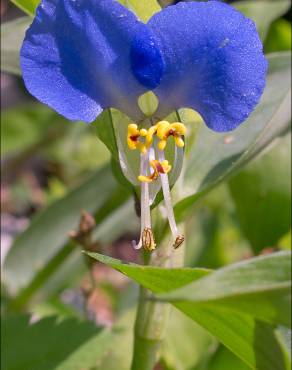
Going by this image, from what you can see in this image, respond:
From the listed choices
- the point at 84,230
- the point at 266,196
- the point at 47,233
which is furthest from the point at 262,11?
the point at 84,230

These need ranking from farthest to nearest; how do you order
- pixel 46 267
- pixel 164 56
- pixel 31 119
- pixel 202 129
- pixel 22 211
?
pixel 22 211, pixel 31 119, pixel 46 267, pixel 202 129, pixel 164 56

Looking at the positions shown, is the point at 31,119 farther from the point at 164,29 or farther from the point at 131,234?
the point at 164,29

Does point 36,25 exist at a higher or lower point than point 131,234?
higher

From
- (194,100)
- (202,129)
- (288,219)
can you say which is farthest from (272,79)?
→ (194,100)

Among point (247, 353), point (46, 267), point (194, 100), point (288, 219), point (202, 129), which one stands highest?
point (194, 100)

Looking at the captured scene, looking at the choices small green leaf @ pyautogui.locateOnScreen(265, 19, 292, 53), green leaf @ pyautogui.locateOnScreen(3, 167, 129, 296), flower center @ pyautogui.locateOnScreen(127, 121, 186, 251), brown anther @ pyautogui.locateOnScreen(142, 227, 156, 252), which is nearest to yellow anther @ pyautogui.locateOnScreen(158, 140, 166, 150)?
flower center @ pyautogui.locateOnScreen(127, 121, 186, 251)
